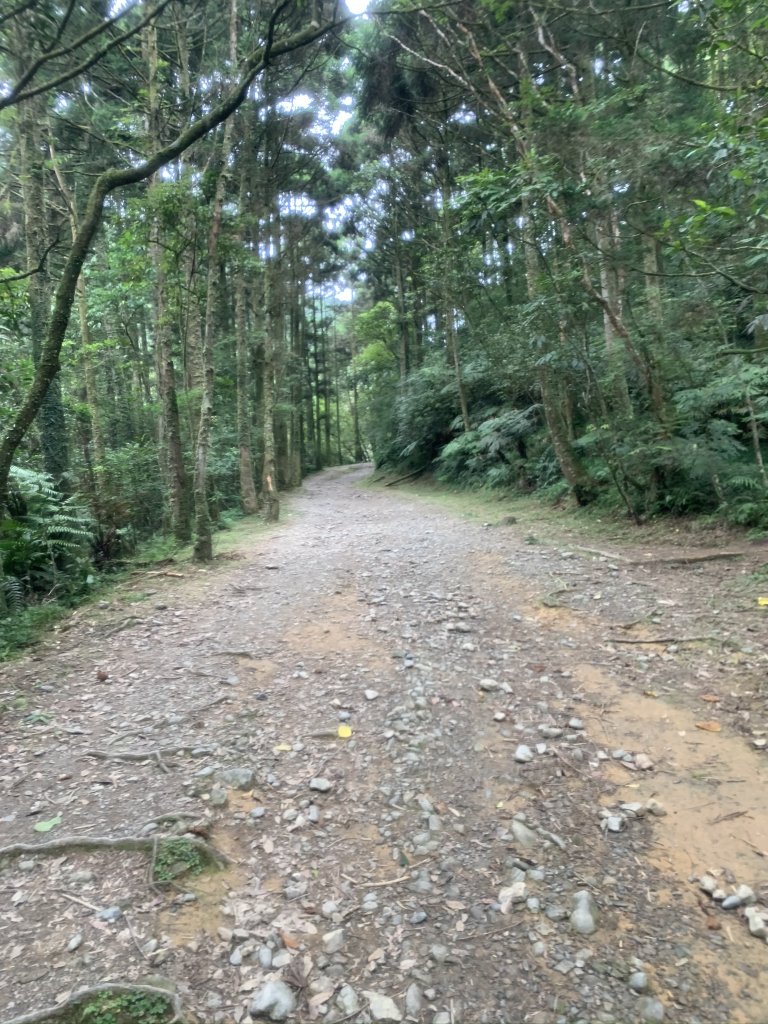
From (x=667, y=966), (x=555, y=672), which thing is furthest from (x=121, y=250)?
(x=667, y=966)

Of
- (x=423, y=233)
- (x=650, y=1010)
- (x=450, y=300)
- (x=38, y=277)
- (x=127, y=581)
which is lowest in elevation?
(x=650, y=1010)

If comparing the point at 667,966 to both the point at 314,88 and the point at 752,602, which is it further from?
the point at 314,88

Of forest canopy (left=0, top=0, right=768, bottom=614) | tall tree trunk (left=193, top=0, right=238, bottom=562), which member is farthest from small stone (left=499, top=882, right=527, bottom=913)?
tall tree trunk (left=193, top=0, right=238, bottom=562)

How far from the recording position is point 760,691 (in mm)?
4773

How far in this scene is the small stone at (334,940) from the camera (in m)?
2.81

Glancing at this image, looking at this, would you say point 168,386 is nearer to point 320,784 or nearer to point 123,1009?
point 320,784

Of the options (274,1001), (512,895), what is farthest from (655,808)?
(274,1001)

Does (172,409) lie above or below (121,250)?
below

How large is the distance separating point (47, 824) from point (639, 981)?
129 inches

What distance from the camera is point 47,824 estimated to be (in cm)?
355

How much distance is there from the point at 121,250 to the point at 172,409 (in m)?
3.77

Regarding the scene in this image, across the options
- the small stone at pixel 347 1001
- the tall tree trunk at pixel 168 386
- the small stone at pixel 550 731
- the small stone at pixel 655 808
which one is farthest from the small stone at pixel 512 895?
the tall tree trunk at pixel 168 386

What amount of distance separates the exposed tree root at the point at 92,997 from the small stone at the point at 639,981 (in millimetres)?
1912

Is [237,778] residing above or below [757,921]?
above
